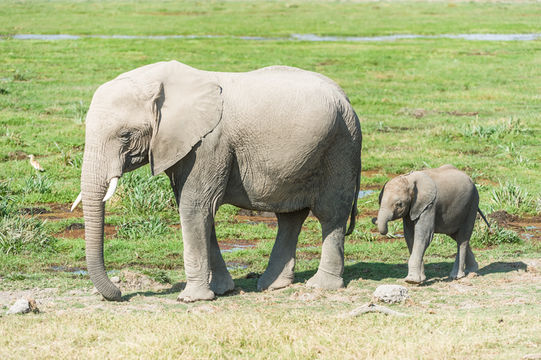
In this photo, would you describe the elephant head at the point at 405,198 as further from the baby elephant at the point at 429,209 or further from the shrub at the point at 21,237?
the shrub at the point at 21,237

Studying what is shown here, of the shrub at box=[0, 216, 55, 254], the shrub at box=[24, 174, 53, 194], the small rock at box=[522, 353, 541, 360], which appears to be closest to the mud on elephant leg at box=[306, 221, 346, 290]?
the small rock at box=[522, 353, 541, 360]

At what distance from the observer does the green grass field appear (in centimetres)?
632

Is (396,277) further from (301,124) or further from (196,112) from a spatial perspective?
(196,112)

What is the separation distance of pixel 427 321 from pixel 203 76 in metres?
3.03

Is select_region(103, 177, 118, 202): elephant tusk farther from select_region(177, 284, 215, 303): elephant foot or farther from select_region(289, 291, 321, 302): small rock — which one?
select_region(289, 291, 321, 302): small rock

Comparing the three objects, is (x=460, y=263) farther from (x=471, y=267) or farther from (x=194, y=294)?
(x=194, y=294)

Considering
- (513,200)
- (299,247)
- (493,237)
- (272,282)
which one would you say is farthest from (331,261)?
(513,200)

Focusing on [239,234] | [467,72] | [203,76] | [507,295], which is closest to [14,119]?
[239,234]

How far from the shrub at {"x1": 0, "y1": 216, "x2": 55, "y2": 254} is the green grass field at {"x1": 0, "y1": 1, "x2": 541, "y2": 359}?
24 millimetres

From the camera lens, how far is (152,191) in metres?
12.3

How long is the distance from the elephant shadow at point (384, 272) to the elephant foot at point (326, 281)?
0.25 meters

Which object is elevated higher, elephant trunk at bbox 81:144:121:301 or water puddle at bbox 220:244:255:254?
elephant trunk at bbox 81:144:121:301

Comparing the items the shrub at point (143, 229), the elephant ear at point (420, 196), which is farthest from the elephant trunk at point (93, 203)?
the shrub at point (143, 229)

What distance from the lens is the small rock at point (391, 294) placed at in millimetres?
7688
